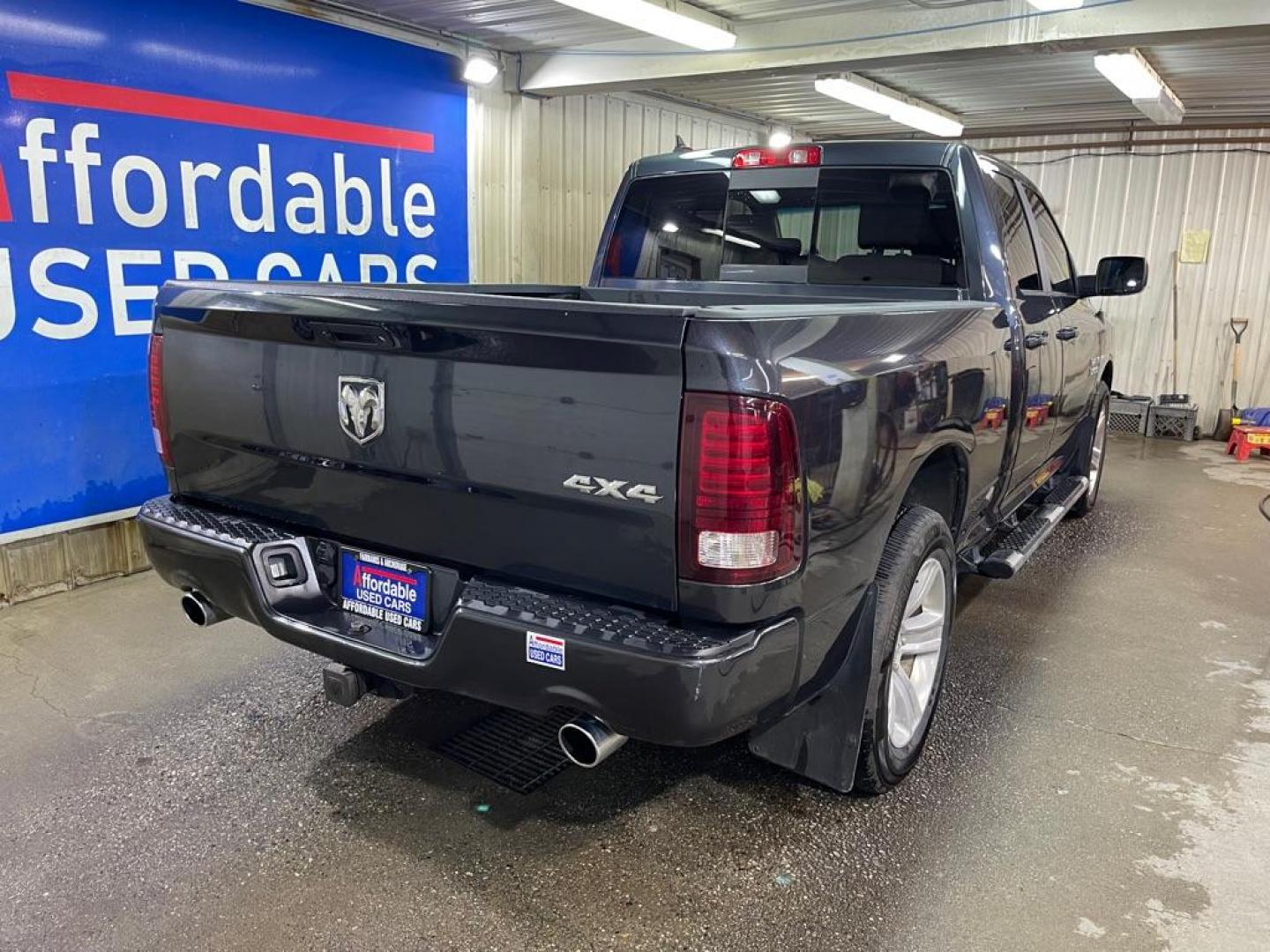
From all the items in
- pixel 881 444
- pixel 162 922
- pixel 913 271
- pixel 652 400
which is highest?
pixel 913 271

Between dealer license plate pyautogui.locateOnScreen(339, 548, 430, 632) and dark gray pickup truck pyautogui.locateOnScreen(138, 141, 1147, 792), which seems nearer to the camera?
dark gray pickup truck pyautogui.locateOnScreen(138, 141, 1147, 792)

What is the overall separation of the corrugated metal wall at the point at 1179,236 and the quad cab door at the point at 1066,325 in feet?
18.8

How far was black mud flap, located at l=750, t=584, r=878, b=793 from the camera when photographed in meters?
2.33

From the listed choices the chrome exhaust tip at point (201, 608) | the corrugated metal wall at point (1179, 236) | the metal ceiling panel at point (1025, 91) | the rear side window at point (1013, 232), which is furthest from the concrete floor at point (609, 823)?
the corrugated metal wall at point (1179, 236)

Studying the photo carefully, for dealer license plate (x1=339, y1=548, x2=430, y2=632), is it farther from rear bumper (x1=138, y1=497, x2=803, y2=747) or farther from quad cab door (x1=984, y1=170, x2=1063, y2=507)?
quad cab door (x1=984, y1=170, x2=1063, y2=507)

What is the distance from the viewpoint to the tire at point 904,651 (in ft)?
7.84

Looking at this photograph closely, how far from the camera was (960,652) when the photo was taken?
150 inches

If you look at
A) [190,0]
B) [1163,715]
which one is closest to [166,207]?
[190,0]

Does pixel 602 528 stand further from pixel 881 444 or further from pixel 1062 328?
pixel 1062 328

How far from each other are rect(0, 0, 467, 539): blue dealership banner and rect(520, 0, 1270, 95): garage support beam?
1499 millimetres

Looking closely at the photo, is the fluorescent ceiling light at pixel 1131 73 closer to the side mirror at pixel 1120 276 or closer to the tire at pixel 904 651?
the side mirror at pixel 1120 276

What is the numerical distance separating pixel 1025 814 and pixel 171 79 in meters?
4.87

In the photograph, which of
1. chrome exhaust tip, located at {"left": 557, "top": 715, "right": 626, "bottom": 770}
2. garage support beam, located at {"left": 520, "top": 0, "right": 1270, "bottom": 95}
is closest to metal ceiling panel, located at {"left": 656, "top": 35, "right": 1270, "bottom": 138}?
garage support beam, located at {"left": 520, "top": 0, "right": 1270, "bottom": 95}

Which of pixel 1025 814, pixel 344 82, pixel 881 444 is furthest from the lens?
pixel 344 82
